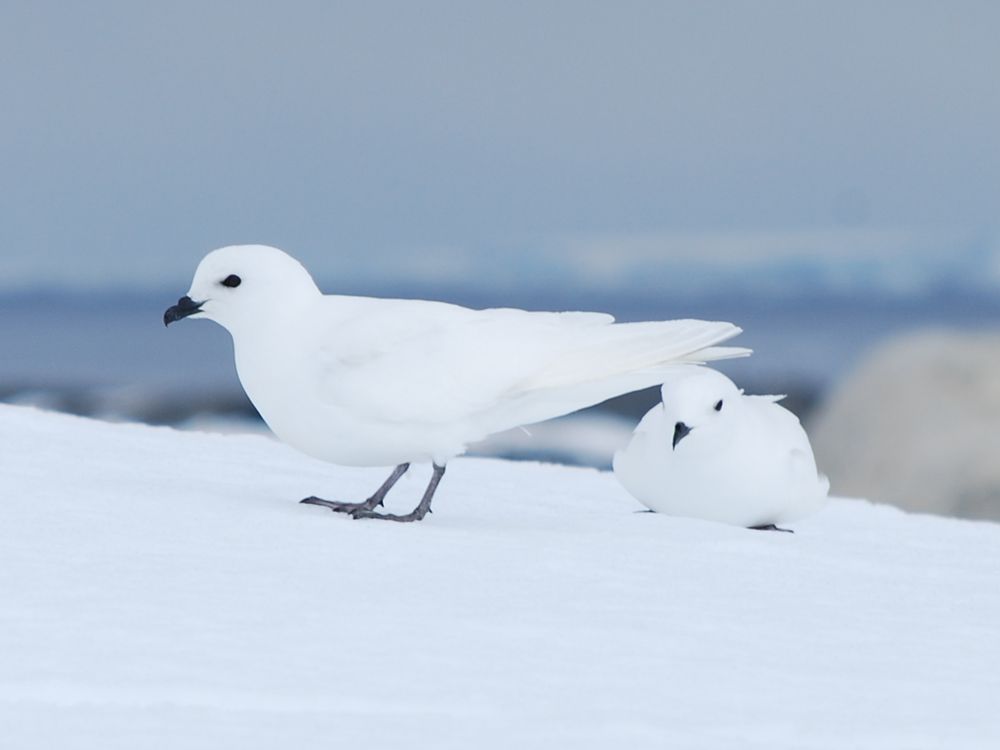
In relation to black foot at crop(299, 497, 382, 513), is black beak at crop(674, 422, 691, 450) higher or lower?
higher

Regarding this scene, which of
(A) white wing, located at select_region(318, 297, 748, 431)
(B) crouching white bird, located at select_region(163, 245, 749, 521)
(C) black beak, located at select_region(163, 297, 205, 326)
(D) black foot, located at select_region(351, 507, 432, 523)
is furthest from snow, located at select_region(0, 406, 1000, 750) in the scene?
(C) black beak, located at select_region(163, 297, 205, 326)

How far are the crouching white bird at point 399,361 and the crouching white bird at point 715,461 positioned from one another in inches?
15.1

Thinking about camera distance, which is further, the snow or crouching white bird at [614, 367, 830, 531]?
crouching white bird at [614, 367, 830, 531]

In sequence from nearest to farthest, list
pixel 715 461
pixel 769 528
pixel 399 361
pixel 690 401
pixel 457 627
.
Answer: pixel 457 627, pixel 399 361, pixel 690 401, pixel 715 461, pixel 769 528

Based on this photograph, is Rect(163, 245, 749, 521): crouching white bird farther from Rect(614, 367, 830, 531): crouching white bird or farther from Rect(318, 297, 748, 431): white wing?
Rect(614, 367, 830, 531): crouching white bird

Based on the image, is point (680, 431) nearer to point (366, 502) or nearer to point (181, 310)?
point (366, 502)

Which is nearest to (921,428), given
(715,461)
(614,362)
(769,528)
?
(769,528)

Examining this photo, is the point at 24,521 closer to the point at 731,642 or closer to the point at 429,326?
the point at 429,326

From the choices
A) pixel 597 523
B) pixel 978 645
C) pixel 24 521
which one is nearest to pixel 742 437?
pixel 597 523

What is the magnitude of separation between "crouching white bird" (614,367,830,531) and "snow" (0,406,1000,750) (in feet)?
0.56

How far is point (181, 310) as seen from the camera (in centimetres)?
443

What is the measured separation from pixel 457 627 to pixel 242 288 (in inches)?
64.9

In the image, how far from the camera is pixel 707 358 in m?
4.36

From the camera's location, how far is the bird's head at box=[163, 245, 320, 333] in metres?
4.41
